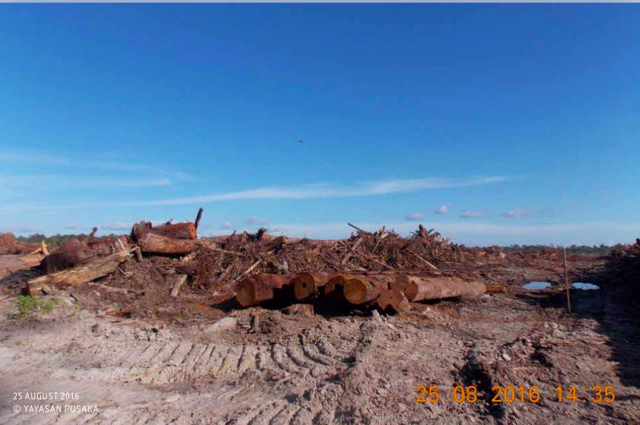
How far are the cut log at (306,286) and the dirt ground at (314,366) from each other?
641mm

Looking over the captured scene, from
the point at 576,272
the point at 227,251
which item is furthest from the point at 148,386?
the point at 576,272

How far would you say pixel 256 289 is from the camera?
32.2 ft

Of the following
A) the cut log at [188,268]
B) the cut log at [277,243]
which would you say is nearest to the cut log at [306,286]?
the cut log at [188,268]

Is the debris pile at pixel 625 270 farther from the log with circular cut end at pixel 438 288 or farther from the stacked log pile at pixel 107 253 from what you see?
the stacked log pile at pixel 107 253

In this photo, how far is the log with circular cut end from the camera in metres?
9.88

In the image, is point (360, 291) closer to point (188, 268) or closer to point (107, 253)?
point (188, 268)

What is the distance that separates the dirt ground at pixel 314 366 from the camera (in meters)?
4.96

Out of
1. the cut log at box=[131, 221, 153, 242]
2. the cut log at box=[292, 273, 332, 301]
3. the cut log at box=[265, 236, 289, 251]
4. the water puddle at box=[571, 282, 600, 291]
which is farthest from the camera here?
the cut log at box=[265, 236, 289, 251]

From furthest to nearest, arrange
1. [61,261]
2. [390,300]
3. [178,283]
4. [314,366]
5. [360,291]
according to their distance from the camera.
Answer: [178,283]
[61,261]
[390,300]
[360,291]
[314,366]
